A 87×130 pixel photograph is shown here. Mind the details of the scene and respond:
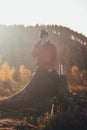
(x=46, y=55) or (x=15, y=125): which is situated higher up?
(x=46, y=55)

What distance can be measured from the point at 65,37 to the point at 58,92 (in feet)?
493

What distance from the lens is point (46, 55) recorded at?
18.8 m

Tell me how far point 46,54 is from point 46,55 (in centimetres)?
4

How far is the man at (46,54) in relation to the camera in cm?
1872

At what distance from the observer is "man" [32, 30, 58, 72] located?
1872cm

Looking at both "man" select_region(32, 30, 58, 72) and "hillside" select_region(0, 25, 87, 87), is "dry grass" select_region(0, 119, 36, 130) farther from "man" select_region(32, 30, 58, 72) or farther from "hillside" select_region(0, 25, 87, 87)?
"hillside" select_region(0, 25, 87, 87)

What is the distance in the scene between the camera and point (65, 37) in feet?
552

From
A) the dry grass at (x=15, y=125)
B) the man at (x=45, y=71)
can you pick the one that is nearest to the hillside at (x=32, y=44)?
the man at (x=45, y=71)

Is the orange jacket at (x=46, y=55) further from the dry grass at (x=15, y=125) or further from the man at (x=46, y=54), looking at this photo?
the dry grass at (x=15, y=125)

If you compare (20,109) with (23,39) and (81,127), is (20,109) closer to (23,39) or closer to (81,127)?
(81,127)

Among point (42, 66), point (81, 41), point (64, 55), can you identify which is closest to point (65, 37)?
point (81, 41)

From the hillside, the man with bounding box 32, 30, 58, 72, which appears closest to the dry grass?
the man with bounding box 32, 30, 58, 72

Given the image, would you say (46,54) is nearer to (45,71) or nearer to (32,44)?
(45,71)

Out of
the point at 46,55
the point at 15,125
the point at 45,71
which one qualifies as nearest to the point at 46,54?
the point at 46,55
